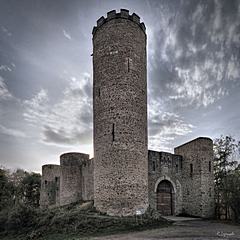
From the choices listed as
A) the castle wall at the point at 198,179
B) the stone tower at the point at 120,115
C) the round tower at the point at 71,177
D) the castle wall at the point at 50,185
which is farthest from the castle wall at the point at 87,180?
the castle wall at the point at 50,185

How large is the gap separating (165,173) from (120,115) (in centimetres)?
754

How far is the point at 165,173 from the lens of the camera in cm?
2406

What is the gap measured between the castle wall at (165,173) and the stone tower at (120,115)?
3579mm

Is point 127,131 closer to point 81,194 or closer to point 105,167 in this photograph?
point 105,167

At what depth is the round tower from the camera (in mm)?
29347

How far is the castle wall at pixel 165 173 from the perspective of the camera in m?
23.0

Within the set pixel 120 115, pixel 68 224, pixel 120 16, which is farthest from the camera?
→ pixel 120 16

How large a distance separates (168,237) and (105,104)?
9.02 meters

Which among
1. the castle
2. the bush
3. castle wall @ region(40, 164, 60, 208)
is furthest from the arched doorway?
castle wall @ region(40, 164, 60, 208)

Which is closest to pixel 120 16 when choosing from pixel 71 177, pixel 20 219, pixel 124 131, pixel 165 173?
pixel 124 131

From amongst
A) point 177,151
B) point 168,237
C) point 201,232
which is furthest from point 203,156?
point 168,237

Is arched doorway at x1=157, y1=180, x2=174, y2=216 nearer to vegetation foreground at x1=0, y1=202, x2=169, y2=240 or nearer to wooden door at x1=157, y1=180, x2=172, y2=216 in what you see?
wooden door at x1=157, y1=180, x2=172, y2=216

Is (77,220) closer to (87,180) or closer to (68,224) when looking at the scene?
(68,224)

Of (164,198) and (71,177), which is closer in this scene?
(164,198)
